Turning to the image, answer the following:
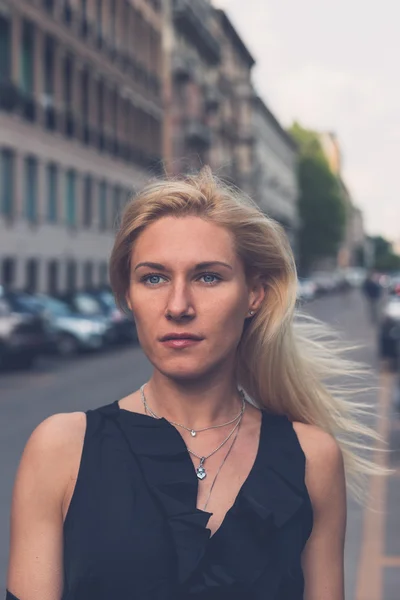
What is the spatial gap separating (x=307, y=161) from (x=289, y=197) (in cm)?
1243

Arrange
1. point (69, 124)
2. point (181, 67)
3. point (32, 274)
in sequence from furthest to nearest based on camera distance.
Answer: point (181, 67) < point (69, 124) < point (32, 274)

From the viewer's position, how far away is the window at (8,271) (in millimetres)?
Result: 36178

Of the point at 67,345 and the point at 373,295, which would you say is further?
the point at 373,295

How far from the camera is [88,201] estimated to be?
47000 mm

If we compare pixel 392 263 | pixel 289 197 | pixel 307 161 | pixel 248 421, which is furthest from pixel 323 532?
pixel 392 263

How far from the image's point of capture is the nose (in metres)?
2.55

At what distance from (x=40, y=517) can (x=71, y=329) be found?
27371 millimetres

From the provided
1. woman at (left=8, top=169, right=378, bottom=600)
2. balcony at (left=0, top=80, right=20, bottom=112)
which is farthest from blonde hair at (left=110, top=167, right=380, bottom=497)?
balcony at (left=0, top=80, right=20, bottom=112)

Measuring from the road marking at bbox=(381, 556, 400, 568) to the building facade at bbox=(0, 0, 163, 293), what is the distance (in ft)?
93.9

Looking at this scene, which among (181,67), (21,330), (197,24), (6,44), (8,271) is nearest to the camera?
(21,330)

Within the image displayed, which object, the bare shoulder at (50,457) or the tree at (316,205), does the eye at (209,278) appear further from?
the tree at (316,205)

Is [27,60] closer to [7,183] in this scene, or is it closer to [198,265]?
[7,183]

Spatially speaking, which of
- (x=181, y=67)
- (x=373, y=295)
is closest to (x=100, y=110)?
(x=373, y=295)

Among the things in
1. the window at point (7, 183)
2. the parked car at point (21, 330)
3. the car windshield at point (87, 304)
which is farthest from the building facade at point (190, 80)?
the parked car at point (21, 330)
